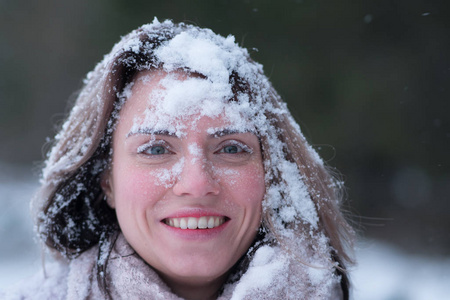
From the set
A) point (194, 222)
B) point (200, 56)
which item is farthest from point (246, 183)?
point (200, 56)

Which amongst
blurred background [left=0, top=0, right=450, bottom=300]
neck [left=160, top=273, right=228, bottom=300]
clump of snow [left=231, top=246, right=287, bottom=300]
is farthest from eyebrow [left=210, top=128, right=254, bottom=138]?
blurred background [left=0, top=0, right=450, bottom=300]

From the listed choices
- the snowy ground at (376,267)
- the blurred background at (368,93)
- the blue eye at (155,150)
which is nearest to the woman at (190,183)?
the blue eye at (155,150)

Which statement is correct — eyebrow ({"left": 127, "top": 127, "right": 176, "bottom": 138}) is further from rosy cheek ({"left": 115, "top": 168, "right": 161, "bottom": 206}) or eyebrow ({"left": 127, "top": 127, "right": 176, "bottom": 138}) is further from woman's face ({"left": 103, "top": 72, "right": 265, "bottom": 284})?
rosy cheek ({"left": 115, "top": 168, "right": 161, "bottom": 206})

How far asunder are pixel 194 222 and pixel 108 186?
0.53 m

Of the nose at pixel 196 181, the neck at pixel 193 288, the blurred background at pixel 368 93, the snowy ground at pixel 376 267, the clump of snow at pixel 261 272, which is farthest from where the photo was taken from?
the blurred background at pixel 368 93

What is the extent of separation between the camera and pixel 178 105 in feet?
5.82

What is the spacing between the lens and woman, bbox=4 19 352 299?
180cm

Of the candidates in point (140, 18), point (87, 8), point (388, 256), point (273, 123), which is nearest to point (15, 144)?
point (87, 8)

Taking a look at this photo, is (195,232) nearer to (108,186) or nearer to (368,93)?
(108,186)

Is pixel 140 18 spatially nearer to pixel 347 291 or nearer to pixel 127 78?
pixel 127 78

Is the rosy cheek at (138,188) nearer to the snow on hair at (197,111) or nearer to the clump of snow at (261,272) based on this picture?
the snow on hair at (197,111)

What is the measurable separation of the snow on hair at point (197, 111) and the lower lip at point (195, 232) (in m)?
0.22

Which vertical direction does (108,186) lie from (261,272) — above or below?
above

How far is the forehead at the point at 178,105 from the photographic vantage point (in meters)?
1.78
